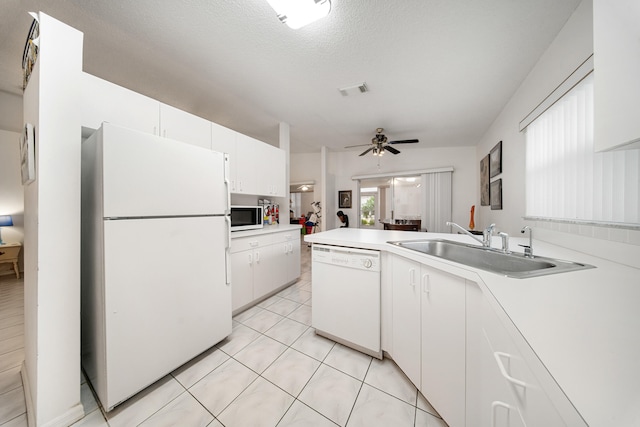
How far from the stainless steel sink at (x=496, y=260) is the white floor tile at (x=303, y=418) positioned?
44.7 inches

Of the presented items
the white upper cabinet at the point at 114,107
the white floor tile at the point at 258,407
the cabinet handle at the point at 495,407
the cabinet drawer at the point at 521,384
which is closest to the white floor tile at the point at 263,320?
the white floor tile at the point at 258,407

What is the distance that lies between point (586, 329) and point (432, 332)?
2.53 ft

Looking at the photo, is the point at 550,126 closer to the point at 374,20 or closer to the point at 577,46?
the point at 577,46

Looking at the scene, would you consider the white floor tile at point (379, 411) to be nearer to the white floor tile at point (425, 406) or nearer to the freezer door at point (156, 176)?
the white floor tile at point (425, 406)

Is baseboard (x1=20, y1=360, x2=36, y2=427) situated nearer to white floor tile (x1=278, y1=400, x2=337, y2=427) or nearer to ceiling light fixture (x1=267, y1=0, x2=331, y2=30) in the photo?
white floor tile (x1=278, y1=400, x2=337, y2=427)

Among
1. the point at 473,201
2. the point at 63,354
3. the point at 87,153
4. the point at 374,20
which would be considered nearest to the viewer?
the point at 63,354

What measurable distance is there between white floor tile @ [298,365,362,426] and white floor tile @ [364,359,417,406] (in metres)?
0.12

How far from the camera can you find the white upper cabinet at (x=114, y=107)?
1.58 meters

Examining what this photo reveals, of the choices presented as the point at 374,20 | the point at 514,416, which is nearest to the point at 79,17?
A: the point at 374,20

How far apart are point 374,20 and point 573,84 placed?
1471 mm

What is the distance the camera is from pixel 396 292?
56.7 inches

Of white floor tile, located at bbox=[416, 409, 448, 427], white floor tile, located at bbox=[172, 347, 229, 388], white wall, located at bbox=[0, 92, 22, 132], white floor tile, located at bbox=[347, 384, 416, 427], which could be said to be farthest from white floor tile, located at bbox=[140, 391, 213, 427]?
white wall, located at bbox=[0, 92, 22, 132]

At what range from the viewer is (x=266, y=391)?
133cm

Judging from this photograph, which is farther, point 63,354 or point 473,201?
point 473,201
